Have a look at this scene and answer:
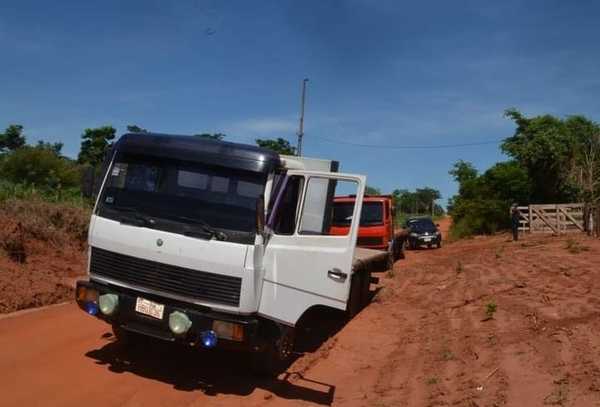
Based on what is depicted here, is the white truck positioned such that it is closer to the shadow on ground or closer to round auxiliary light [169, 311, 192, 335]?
round auxiliary light [169, 311, 192, 335]

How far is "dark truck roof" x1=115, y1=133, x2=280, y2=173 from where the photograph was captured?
573cm

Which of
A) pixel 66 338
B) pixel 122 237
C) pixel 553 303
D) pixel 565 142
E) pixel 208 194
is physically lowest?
pixel 66 338

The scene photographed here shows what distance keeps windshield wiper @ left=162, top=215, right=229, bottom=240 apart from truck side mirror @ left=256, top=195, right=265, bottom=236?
0.33 meters

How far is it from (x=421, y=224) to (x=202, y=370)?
79.5 feet

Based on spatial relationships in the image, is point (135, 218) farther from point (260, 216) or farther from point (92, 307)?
point (260, 216)

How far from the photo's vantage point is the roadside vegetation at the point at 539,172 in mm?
31000

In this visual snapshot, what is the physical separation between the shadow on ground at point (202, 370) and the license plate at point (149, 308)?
2.94ft

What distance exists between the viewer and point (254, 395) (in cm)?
583

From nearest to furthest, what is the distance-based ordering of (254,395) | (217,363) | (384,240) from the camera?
1. (254,395)
2. (217,363)
3. (384,240)

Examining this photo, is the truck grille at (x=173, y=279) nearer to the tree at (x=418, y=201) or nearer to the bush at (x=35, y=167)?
the bush at (x=35, y=167)

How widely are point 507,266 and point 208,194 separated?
948 centimetres

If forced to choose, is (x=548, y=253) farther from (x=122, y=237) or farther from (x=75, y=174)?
(x=75, y=174)

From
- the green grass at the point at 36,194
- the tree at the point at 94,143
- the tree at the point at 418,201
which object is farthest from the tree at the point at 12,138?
the tree at the point at 418,201

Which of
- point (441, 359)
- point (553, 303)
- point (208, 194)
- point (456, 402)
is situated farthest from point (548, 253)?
point (208, 194)
